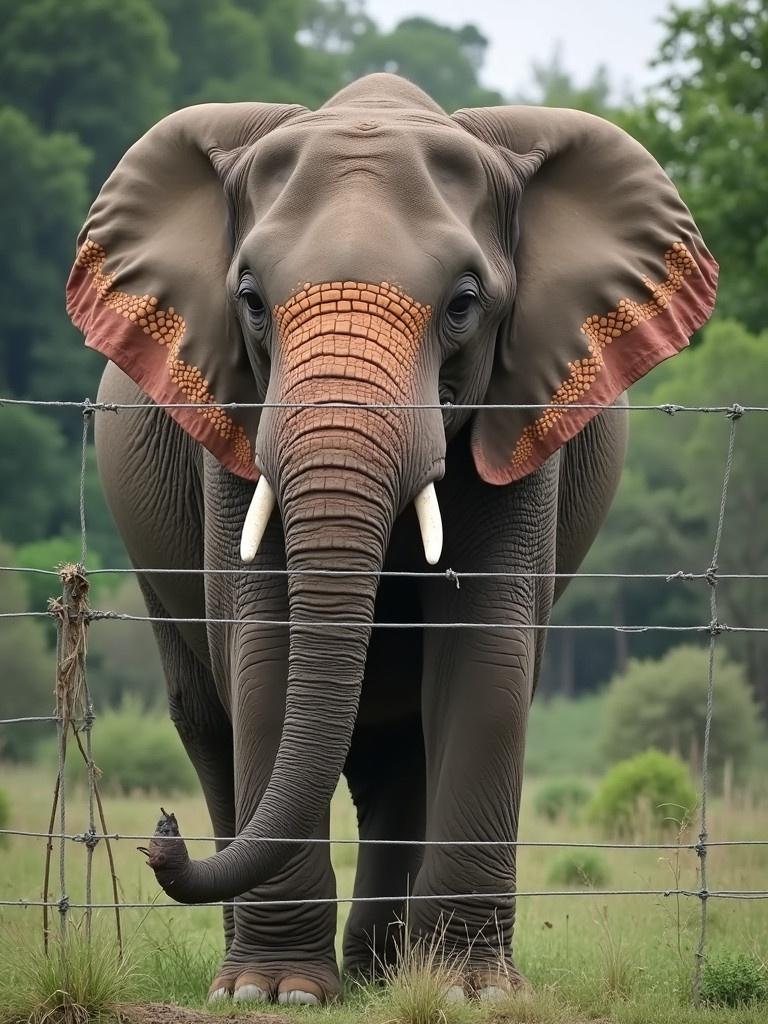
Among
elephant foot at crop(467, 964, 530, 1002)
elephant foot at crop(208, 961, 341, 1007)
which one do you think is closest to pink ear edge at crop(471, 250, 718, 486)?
elephant foot at crop(467, 964, 530, 1002)

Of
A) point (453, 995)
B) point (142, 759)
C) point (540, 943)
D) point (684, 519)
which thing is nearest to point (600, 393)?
point (453, 995)

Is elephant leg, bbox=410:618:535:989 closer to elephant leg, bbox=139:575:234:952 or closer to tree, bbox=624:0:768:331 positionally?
elephant leg, bbox=139:575:234:952

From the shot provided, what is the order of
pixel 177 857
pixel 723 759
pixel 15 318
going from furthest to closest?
1. pixel 15 318
2. pixel 723 759
3. pixel 177 857

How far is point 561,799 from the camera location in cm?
1973

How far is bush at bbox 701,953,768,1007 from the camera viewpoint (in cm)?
665

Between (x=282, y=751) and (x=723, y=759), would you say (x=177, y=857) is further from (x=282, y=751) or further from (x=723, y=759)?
(x=723, y=759)

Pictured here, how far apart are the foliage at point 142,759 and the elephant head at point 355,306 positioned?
44.9ft

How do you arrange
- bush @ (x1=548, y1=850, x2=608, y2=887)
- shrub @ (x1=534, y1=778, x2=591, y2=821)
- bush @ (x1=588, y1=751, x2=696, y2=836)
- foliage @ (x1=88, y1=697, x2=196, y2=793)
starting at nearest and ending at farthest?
bush @ (x1=548, y1=850, x2=608, y2=887) → bush @ (x1=588, y1=751, x2=696, y2=836) → shrub @ (x1=534, y1=778, x2=591, y2=821) → foliage @ (x1=88, y1=697, x2=196, y2=793)

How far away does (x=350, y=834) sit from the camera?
14727mm

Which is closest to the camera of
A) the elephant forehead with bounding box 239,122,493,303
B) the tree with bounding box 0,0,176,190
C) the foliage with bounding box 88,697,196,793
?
the elephant forehead with bounding box 239,122,493,303

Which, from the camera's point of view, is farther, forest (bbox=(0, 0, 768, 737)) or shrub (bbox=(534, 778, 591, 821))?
forest (bbox=(0, 0, 768, 737))

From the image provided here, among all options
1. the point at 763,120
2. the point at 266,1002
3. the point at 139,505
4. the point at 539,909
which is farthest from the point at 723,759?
the point at 266,1002

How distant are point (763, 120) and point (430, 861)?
24.5m

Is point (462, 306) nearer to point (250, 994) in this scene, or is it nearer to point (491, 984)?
point (491, 984)
